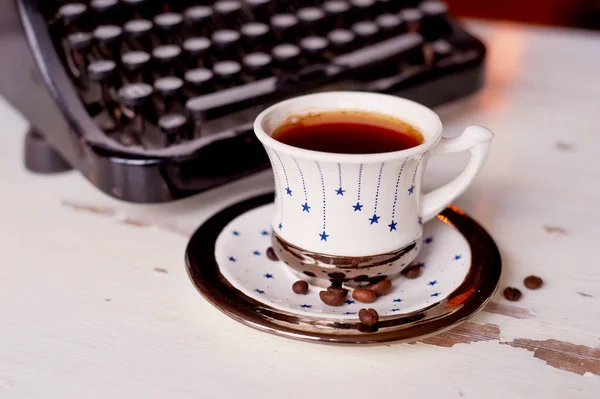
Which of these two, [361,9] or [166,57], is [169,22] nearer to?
[166,57]

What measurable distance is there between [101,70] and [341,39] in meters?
0.35

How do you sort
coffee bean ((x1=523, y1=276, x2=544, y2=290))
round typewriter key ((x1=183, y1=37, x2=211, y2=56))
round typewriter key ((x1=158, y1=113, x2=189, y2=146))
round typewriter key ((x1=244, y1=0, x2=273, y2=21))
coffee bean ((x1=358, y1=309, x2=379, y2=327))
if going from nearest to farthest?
coffee bean ((x1=358, y1=309, x2=379, y2=327)) → coffee bean ((x1=523, y1=276, x2=544, y2=290)) → round typewriter key ((x1=158, y1=113, x2=189, y2=146)) → round typewriter key ((x1=183, y1=37, x2=211, y2=56)) → round typewriter key ((x1=244, y1=0, x2=273, y2=21))

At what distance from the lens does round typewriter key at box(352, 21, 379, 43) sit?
992 mm

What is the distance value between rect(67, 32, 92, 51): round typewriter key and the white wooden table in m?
0.17

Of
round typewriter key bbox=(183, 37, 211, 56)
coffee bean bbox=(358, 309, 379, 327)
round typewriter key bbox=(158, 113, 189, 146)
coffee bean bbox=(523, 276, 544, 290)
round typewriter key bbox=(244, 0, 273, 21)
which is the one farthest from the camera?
round typewriter key bbox=(244, 0, 273, 21)

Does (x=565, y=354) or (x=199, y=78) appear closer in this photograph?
(x=565, y=354)

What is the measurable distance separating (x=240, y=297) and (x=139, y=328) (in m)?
0.10

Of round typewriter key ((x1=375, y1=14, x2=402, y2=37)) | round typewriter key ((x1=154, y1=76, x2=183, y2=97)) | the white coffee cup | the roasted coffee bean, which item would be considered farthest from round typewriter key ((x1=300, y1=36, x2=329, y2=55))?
the roasted coffee bean

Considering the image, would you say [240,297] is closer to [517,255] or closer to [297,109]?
[297,109]

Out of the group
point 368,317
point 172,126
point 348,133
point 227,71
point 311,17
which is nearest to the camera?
point 368,317

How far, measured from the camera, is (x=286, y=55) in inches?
35.5

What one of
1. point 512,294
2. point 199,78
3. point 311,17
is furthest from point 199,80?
point 512,294

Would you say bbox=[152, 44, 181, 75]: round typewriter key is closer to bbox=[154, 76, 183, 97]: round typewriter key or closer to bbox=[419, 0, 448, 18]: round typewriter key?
bbox=[154, 76, 183, 97]: round typewriter key

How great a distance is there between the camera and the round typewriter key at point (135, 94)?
0.76 m
